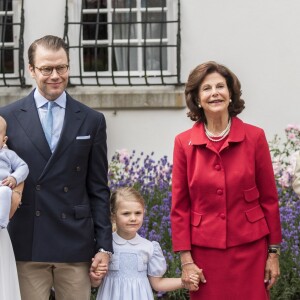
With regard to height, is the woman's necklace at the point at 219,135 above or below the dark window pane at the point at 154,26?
below

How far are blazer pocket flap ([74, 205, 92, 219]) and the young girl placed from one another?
360 mm

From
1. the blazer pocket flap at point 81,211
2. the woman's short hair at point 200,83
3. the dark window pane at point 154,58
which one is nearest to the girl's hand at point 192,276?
the blazer pocket flap at point 81,211

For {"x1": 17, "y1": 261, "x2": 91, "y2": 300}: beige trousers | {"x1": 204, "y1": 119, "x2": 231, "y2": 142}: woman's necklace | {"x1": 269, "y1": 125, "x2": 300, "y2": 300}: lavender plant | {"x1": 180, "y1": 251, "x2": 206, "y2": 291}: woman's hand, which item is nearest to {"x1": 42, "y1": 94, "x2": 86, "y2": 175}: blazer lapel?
{"x1": 17, "y1": 261, "x2": 91, "y2": 300}: beige trousers

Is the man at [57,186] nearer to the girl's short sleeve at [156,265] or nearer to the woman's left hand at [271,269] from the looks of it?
the girl's short sleeve at [156,265]

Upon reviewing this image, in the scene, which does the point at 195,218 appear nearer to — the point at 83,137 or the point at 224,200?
the point at 224,200

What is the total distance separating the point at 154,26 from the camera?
10.1 metres

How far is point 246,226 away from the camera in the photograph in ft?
18.1

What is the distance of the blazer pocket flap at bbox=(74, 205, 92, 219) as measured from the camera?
17.7 ft

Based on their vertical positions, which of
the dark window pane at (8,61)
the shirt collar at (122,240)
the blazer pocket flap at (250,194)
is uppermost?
the dark window pane at (8,61)

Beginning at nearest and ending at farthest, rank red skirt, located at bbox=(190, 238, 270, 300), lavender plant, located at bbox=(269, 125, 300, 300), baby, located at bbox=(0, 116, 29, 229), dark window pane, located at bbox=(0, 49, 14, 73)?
baby, located at bbox=(0, 116, 29, 229) < red skirt, located at bbox=(190, 238, 270, 300) < lavender plant, located at bbox=(269, 125, 300, 300) < dark window pane, located at bbox=(0, 49, 14, 73)

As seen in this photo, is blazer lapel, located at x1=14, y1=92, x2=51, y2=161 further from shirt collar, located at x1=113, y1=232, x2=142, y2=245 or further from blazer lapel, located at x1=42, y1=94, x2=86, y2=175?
shirt collar, located at x1=113, y1=232, x2=142, y2=245

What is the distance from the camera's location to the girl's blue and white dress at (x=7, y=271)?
205 inches

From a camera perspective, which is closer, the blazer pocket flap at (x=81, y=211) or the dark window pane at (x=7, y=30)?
the blazer pocket flap at (x=81, y=211)

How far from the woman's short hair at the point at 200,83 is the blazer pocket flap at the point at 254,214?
0.52m
